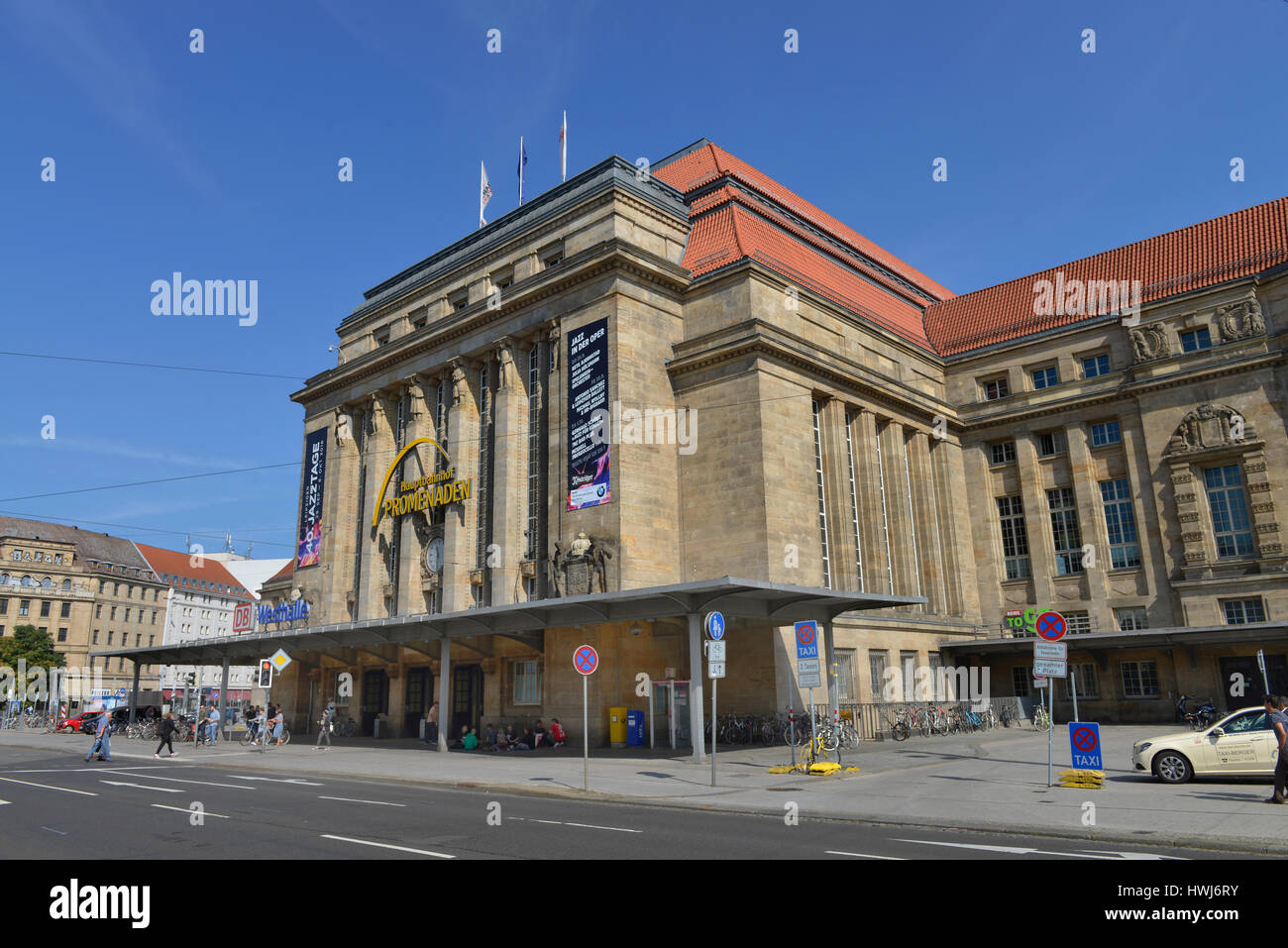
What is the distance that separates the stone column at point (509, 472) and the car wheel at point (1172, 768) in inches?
965

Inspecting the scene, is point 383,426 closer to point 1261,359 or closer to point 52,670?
point 1261,359

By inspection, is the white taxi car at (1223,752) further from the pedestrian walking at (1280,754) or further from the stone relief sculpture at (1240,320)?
the stone relief sculpture at (1240,320)

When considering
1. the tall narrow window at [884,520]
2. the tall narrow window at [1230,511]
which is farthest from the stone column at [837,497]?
the tall narrow window at [1230,511]

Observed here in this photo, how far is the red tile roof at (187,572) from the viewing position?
114m

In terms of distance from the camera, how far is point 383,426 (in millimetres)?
46188

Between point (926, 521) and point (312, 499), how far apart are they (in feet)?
111

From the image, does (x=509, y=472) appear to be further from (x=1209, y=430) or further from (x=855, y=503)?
(x=1209, y=430)

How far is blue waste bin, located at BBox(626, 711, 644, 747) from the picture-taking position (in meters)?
29.5

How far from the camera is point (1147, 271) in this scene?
139 ft

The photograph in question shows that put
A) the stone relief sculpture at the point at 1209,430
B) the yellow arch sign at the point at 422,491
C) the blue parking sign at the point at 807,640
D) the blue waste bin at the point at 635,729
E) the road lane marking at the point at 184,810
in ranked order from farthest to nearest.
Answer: the yellow arch sign at the point at 422,491 → the stone relief sculpture at the point at 1209,430 → the blue waste bin at the point at 635,729 → the blue parking sign at the point at 807,640 → the road lane marking at the point at 184,810

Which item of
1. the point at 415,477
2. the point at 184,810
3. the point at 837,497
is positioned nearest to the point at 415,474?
the point at 415,477

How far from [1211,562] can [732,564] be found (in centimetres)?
2155

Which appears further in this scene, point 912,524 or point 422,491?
point 422,491
